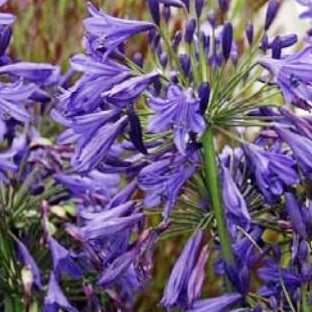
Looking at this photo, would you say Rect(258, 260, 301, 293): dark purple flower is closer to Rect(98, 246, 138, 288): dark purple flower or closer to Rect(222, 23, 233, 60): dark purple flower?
Rect(98, 246, 138, 288): dark purple flower

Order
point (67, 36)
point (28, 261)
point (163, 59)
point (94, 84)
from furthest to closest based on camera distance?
point (67, 36) → point (28, 261) → point (163, 59) → point (94, 84)

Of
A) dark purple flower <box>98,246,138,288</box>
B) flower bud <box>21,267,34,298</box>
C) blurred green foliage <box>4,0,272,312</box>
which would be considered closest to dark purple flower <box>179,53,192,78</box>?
dark purple flower <box>98,246,138,288</box>

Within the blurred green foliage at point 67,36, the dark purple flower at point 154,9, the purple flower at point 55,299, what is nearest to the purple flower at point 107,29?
the dark purple flower at point 154,9

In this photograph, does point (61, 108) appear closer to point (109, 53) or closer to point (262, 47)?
point (109, 53)

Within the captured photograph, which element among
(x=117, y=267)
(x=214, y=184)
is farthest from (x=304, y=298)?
(x=117, y=267)

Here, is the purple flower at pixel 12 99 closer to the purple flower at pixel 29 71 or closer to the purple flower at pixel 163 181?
the purple flower at pixel 29 71

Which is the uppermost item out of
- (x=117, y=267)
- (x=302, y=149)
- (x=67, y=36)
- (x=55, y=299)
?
(x=302, y=149)

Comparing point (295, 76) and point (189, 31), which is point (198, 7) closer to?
point (189, 31)
